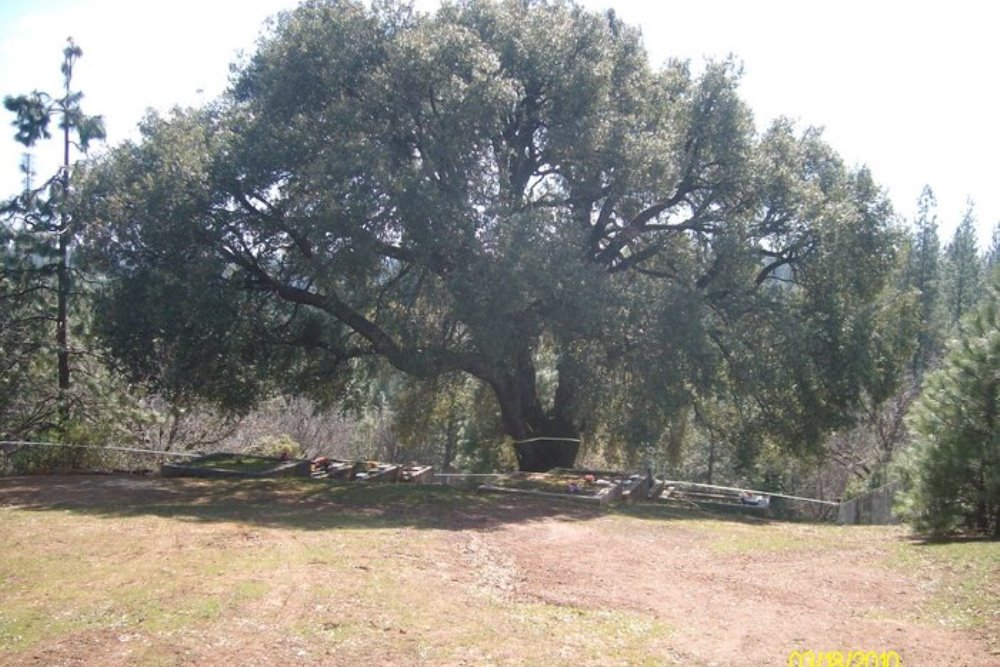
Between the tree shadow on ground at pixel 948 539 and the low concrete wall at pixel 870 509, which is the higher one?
the tree shadow on ground at pixel 948 539

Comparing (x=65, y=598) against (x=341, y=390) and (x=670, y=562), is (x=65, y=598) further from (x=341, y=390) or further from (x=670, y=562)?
(x=341, y=390)

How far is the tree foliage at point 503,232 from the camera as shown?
1310cm

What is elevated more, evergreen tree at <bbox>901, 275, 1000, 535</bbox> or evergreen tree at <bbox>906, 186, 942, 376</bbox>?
evergreen tree at <bbox>906, 186, 942, 376</bbox>

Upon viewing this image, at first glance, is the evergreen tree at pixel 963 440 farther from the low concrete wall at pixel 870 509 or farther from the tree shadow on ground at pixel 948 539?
the low concrete wall at pixel 870 509

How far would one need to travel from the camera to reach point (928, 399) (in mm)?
9930

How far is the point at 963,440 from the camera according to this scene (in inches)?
367

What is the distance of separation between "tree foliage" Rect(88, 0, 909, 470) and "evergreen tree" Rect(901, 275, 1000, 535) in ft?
16.7

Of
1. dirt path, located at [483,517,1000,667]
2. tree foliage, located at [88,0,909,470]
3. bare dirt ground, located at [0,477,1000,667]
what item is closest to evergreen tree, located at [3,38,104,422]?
tree foliage, located at [88,0,909,470]

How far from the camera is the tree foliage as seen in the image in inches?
516

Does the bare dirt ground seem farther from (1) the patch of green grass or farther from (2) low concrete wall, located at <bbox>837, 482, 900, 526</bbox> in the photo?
(2) low concrete wall, located at <bbox>837, 482, 900, 526</bbox>

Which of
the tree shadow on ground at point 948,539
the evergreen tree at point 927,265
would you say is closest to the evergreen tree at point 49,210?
the tree shadow on ground at point 948,539

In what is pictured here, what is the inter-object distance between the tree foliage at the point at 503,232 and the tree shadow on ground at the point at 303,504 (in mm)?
2183

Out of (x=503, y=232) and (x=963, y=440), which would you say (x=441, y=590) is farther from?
(x=503, y=232)

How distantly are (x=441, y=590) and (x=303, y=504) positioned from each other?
16.9ft
